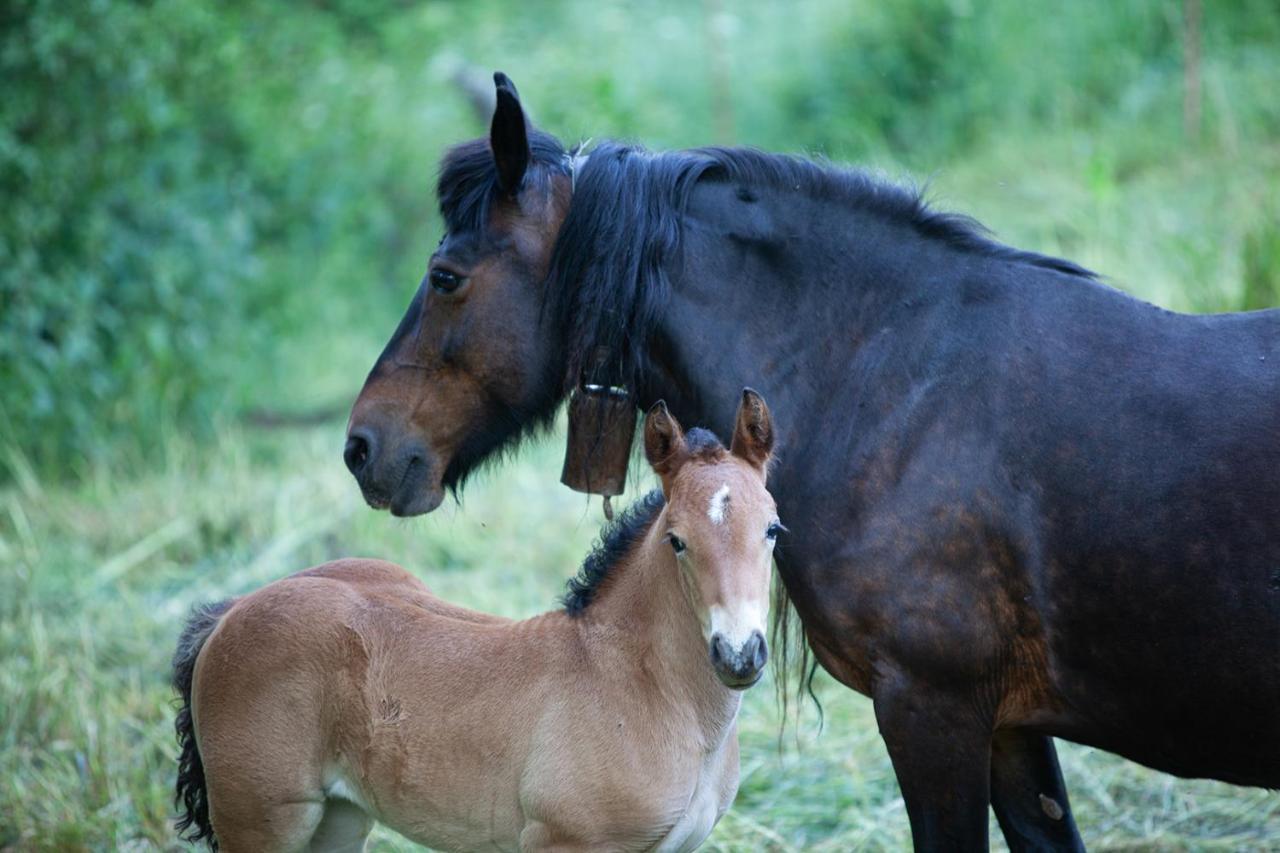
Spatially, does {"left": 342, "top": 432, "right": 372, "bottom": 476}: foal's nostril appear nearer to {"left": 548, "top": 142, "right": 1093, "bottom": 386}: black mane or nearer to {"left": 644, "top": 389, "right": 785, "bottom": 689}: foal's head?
{"left": 548, "top": 142, "right": 1093, "bottom": 386}: black mane

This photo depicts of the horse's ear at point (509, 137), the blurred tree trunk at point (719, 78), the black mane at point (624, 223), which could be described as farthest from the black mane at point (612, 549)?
the blurred tree trunk at point (719, 78)

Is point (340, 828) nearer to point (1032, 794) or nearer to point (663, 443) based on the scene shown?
point (663, 443)

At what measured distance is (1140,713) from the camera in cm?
266

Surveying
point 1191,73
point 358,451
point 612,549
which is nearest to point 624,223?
point 612,549

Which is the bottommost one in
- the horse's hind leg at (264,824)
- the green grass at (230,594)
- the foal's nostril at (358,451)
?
the green grass at (230,594)

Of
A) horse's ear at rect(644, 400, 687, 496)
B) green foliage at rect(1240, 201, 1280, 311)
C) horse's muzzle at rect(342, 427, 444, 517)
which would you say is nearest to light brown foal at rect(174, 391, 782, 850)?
horse's ear at rect(644, 400, 687, 496)

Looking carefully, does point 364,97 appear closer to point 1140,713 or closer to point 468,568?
point 468,568

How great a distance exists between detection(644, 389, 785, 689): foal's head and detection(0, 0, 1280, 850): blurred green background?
60 cm

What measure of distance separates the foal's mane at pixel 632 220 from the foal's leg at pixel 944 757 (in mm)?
1003

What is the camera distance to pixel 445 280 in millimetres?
3174

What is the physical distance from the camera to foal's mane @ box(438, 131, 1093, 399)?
10.0ft

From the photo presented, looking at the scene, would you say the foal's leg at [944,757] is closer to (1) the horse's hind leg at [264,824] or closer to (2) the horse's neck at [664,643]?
(2) the horse's neck at [664,643]

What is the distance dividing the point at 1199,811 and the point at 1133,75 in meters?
7.38

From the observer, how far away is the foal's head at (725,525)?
8.11 ft
